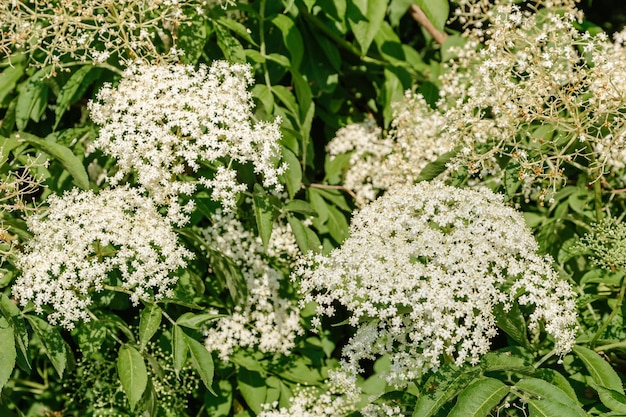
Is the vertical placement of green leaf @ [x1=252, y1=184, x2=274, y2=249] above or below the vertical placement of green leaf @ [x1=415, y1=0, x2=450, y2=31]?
below

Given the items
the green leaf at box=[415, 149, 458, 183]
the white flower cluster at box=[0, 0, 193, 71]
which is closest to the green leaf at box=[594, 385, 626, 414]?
the green leaf at box=[415, 149, 458, 183]

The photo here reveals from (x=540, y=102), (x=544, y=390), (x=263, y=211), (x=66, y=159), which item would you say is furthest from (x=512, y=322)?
(x=66, y=159)

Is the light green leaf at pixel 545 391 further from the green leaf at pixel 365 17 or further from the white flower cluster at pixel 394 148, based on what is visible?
the green leaf at pixel 365 17

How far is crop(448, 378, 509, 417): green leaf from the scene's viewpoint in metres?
2.44

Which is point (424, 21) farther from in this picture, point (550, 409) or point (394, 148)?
point (550, 409)

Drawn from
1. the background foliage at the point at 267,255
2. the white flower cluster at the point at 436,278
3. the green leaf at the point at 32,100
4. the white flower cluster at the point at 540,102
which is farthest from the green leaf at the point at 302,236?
the green leaf at the point at 32,100

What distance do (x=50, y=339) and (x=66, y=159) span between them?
2.46 ft

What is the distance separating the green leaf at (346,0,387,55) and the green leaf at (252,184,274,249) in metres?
0.85

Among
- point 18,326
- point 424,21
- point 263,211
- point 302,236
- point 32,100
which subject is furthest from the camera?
point 424,21

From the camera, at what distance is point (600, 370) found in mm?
2859

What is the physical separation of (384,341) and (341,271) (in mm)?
366

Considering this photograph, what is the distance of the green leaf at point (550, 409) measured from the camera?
242cm

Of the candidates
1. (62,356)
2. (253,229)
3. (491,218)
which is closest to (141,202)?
(62,356)

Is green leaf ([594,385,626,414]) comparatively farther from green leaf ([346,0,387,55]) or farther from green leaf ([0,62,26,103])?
green leaf ([0,62,26,103])
